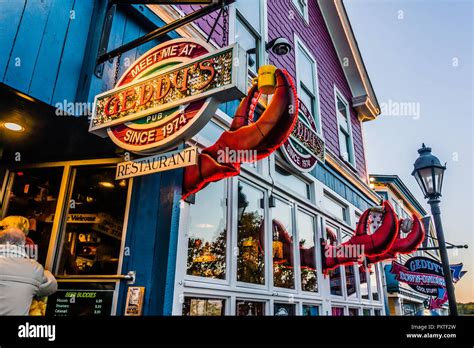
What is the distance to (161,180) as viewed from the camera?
11.0 ft

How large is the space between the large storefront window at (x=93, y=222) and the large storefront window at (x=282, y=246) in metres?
2.27

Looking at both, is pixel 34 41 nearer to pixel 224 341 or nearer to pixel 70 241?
pixel 70 241

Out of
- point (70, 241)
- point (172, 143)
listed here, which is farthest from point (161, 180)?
point (70, 241)

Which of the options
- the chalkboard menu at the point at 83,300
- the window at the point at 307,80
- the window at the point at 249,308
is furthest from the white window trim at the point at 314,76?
the chalkboard menu at the point at 83,300

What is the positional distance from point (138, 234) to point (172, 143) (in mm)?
1110

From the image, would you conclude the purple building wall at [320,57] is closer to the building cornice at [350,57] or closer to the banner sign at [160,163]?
A: the building cornice at [350,57]

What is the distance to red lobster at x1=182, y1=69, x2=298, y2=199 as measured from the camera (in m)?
2.80

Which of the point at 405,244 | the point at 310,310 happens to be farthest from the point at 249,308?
the point at 405,244

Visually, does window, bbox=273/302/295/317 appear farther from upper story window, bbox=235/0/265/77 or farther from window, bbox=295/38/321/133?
window, bbox=295/38/321/133

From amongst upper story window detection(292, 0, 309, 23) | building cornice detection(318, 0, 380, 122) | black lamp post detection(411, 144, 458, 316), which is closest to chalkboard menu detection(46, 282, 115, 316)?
black lamp post detection(411, 144, 458, 316)

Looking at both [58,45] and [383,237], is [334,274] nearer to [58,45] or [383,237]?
[383,237]

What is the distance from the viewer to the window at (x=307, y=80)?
301 inches

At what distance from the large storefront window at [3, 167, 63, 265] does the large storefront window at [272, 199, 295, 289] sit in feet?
9.44

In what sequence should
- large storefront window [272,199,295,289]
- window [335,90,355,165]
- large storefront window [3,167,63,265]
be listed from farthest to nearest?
window [335,90,355,165] → large storefront window [272,199,295,289] → large storefront window [3,167,63,265]
